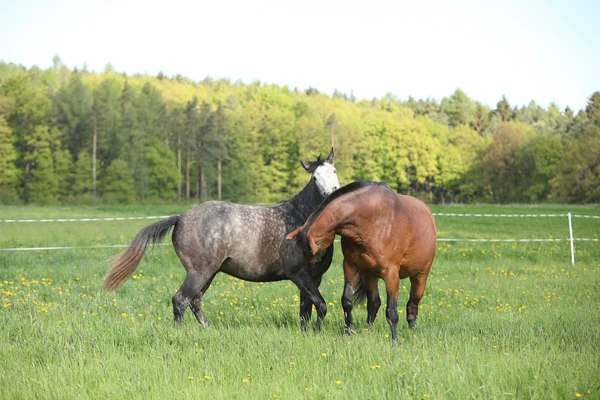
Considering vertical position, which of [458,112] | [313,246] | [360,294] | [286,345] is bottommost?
[286,345]

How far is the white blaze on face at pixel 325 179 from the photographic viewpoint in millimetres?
7520

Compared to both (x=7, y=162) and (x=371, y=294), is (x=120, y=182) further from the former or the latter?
(x=371, y=294)

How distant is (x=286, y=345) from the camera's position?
231 inches

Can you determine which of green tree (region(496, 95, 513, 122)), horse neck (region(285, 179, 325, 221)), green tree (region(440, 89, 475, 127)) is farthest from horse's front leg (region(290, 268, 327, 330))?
green tree (region(496, 95, 513, 122))

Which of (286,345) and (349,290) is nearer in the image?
(286,345)

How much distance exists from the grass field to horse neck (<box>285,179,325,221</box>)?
4.59 feet

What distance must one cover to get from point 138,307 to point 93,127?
7105cm

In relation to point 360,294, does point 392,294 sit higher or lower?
higher

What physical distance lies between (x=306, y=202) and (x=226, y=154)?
6911 centimetres

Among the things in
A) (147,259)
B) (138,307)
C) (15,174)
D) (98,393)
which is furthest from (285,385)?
(15,174)

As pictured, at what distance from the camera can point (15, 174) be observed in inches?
2645

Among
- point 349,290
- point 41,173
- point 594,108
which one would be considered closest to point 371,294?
point 349,290

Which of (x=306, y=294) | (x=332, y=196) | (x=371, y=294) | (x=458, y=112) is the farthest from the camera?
(x=458, y=112)

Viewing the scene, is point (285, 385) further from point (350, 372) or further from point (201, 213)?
point (201, 213)
